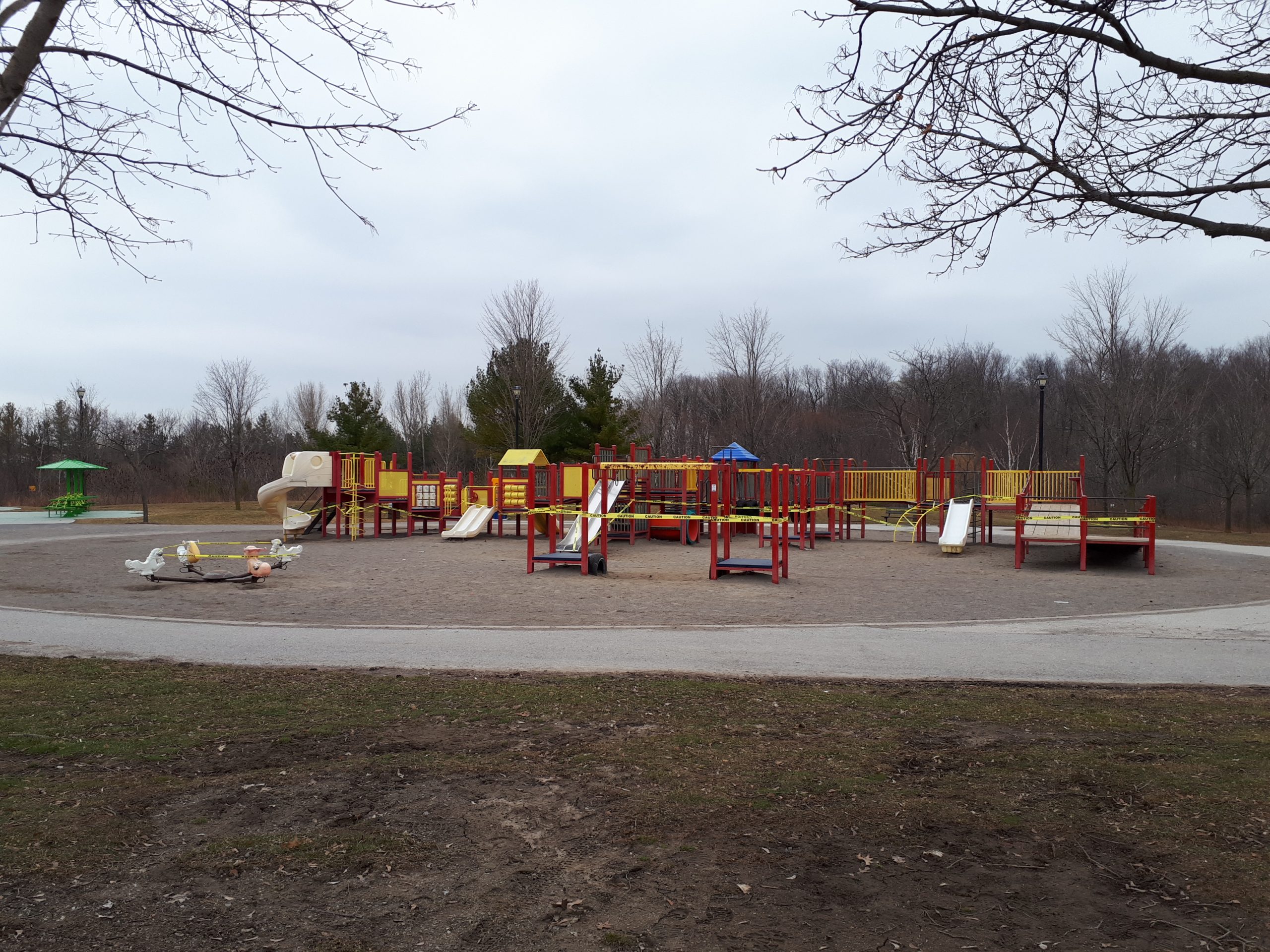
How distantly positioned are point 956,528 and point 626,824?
2163 centimetres

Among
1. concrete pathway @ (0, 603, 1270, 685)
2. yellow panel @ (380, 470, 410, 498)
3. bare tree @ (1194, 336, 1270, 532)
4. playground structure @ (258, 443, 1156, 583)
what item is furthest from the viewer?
bare tree @ (1194, 336, 1270, 532)

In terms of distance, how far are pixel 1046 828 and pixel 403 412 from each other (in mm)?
67185

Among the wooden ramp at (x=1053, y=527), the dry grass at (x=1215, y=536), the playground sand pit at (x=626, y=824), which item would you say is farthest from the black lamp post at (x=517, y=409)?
the playground sand pit at (x=626, y=824)

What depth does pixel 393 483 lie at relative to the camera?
30.5 meters

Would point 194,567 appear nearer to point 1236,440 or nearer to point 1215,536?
point 1215,536

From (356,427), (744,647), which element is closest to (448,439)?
(356,427)

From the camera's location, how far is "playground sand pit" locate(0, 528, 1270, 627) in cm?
1316

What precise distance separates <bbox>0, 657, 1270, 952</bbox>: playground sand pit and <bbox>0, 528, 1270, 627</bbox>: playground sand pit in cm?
569

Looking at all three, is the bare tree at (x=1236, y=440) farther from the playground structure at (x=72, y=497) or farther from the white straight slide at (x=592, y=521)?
the playground structure at (x=72, y=497)

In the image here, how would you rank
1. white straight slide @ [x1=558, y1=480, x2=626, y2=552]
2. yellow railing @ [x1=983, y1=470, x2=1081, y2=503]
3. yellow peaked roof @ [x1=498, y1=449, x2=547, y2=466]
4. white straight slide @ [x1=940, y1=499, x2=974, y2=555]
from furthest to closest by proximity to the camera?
yellow peaked roof @ [x1=498, y1=449, x2=547, y2=466] < yellow railing @ [x1=983, y1=470, x2=1081, y2=503] < white straight slide @ [x1=940, y1=499, x2=974, y2=555] < white straight slide @ [x1=558, y1=480, x2=626, y2=552]

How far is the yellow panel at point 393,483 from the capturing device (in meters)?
30.3

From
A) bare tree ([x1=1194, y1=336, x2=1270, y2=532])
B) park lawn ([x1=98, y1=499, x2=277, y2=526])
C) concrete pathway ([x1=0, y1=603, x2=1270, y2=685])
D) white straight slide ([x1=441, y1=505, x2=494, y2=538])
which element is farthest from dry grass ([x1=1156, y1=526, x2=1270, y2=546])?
park lawn ([x1=98, y1=499, x2=277, y2=526])

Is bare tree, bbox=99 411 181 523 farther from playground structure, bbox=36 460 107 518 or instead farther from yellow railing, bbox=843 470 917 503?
yellow railing, bbox=843 470 917 503

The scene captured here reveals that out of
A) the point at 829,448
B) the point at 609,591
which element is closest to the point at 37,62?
the point at 609,591
